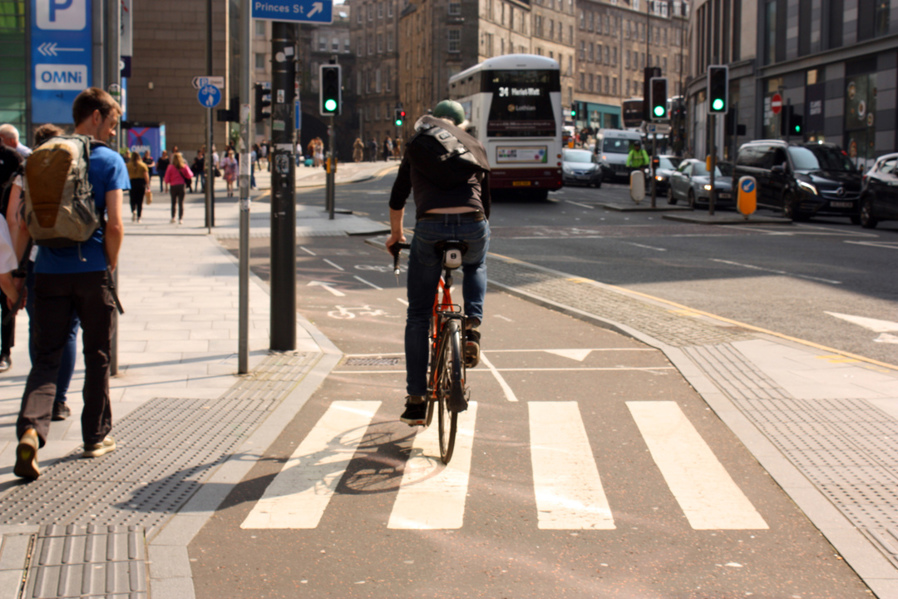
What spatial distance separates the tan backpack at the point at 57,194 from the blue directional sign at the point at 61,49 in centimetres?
280

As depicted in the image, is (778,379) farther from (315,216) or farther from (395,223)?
(315,216)

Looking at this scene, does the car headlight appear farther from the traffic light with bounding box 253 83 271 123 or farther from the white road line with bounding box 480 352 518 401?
the white road line with bounding box 480 352 518 401

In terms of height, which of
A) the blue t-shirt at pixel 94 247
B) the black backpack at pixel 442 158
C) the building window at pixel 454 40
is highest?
the building window at pixel 454 40

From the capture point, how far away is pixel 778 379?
7758 mm

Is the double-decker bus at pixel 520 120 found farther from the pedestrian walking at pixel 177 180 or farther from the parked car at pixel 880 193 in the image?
the parked car at pixel 880 193

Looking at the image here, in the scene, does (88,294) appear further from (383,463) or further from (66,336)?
(383,463)

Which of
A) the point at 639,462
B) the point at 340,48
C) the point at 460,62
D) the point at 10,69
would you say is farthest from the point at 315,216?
the point at 340,48

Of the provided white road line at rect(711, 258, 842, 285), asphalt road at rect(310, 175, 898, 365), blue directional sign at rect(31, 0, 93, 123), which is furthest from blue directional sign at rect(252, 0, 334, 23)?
white road line at rect(711, 258, 842, 285)

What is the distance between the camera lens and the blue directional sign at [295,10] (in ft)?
26.9

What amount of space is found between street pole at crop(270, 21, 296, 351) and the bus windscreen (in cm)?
2272

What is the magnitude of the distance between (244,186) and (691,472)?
4.03 meters

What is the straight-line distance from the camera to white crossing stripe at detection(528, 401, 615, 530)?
480cm

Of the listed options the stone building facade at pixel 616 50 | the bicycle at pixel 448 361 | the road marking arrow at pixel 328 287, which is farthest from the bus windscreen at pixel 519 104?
the stone building facade at pixel 616 50

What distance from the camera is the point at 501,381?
798 cm
